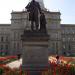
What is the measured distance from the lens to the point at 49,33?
103 m

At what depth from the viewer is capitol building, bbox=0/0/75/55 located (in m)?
101

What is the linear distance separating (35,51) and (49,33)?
87226 mm

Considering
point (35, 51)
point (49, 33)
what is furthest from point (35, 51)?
point (49, 33)

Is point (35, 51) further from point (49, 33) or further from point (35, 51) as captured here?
point (49, 33)

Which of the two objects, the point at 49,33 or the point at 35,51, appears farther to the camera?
the point at 49,33

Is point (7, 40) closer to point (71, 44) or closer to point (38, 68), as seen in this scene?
point (71, 44)

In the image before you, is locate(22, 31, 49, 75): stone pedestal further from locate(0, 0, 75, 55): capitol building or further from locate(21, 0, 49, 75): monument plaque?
locate(0, 0, 75, 55): capitol building

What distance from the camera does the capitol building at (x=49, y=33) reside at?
101m

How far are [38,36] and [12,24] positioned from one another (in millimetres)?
87640

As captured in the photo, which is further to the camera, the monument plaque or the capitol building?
the capitol building

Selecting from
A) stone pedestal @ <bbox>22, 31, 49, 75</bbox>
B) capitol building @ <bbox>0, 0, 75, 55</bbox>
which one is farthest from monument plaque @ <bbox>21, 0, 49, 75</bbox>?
capitol building @ <bbox>0, 0, 75, 55</bbox>

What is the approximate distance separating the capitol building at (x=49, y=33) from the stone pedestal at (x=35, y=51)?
260 ft

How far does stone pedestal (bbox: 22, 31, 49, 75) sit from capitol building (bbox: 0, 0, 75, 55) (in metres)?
79.1

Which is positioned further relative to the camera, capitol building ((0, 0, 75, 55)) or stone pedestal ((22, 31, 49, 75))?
capitol building ((0, 0, 75, 55))
